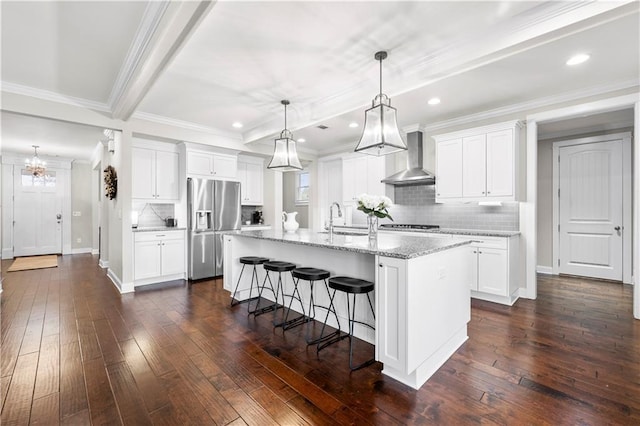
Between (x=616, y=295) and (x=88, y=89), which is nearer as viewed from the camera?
(x=88, y=89)

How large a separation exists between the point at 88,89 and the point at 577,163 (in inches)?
295

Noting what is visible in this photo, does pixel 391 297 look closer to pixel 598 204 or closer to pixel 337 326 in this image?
pixel 337 326

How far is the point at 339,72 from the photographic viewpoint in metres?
3.17

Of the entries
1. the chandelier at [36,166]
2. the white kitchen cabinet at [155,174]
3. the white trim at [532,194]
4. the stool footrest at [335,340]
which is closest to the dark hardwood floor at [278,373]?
the stool footrest at [335,340]

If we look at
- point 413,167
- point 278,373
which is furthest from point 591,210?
point 278,373

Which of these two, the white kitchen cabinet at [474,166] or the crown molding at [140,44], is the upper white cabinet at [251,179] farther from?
the white kitchen cabinet at [474,166]

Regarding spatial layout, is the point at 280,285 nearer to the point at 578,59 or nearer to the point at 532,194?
the point at 532,194

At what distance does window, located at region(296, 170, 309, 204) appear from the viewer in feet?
28.1

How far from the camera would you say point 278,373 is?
7.18 feet

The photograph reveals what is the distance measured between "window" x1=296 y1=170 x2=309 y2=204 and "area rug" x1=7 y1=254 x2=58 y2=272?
5789 millimetres

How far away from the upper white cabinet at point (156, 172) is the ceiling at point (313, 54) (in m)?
0.78

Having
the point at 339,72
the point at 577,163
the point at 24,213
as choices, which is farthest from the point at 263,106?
the point at 24,213

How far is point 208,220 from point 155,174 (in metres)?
1.17

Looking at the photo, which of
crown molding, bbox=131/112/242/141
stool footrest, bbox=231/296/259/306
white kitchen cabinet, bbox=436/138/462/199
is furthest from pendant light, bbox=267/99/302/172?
white kitchen cabinet, bbox=436/138/462/199
